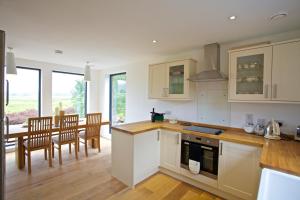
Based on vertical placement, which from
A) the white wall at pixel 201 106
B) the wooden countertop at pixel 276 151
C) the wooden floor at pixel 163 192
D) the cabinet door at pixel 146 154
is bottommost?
the wooden floor at pixel 163 192

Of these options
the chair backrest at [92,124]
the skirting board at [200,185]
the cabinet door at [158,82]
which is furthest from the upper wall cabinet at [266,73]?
the chair backrest at [92,124]

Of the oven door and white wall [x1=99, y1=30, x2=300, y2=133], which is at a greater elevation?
white wall [x1=99, y1=30, x2=300, y2=133]

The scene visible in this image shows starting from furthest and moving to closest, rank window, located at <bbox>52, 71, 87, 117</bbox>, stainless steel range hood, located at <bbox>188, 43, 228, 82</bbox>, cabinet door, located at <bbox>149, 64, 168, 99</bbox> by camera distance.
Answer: window, located at <bbox>52, 71, 87, 117</bbox> → cabinet door, located at <bbox>149, 64, 168, 99</bbox> → stainless steel range hood, located at <bbox>188, 43, 228, 82</bbox>

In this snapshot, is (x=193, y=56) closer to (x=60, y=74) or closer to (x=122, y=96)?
(x=122, y=96)

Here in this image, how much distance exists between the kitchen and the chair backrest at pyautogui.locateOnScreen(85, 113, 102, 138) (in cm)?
18

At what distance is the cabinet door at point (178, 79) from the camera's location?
2.78 m

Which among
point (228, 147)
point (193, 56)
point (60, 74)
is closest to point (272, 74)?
point (228, 147)

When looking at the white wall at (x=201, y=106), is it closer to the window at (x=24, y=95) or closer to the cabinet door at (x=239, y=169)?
the cabinet door at (x=239, y=169)

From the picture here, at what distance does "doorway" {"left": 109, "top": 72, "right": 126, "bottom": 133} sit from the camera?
15.2 feet

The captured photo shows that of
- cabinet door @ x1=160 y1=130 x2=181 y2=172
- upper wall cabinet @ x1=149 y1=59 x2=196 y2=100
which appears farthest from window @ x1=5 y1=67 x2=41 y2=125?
cabinet door @ x1=160 y1=130 x2=181 y2=172

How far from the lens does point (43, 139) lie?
2.87 m

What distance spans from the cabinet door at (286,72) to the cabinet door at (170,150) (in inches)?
58.0

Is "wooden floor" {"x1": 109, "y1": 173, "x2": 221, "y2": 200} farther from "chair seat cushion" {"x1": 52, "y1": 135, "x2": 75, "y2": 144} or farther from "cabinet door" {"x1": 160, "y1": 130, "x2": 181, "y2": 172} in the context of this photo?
"chair seat cushion" {"x1": 52, "y1": 135, "x2": 75, "y2": 144}

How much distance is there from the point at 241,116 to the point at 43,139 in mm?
3588
